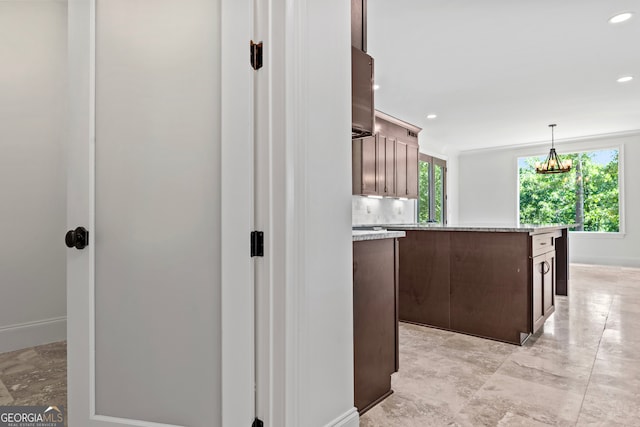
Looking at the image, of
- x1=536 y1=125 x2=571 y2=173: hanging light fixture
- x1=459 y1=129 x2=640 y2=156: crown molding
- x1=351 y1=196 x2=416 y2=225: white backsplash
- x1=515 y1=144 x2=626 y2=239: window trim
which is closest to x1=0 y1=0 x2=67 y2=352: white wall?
x1=351 y1=196 x2=416 y2=225: white backsplash

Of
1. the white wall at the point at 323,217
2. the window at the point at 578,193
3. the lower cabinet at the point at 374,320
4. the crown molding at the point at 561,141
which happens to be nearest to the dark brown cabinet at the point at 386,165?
the lower cabinet at the point at 374,320

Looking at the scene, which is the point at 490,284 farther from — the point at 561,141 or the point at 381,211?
the point at 561,141

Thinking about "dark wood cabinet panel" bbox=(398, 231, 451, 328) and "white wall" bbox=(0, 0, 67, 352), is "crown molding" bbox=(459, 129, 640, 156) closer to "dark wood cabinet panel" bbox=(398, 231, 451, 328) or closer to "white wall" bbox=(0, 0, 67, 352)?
"dark wood cabinet panel" bbox=(398, 231, 451, 328)

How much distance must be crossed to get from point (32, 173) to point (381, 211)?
14.6ft

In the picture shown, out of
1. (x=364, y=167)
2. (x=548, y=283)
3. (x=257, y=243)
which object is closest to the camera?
(x=257, y=243)

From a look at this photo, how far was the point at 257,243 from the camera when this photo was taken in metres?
1.38

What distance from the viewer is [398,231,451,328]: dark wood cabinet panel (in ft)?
10.7

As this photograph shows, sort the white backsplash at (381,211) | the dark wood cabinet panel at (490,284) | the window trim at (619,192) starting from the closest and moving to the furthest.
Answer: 1. the dark wood cabinet panel at (490,284)
2. the white backsplash at (381,211)
3. the window trim at (619,192)

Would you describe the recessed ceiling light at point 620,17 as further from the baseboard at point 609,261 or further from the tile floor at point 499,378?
Answer: the baseboard at point 609,261

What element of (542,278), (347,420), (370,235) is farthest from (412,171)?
Result: (347,420)

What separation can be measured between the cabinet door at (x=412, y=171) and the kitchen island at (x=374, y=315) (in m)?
3.91

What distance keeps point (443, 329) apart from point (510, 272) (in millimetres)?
776

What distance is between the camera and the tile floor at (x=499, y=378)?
1829 millimetres

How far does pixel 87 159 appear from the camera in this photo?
1505 mm
